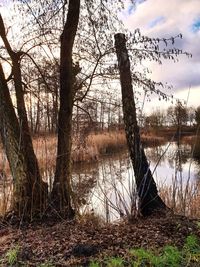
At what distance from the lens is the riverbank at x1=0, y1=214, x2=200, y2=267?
3838 millimetres

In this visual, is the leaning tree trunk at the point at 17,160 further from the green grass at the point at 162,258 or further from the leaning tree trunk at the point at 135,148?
the green grass at the point at 162,258

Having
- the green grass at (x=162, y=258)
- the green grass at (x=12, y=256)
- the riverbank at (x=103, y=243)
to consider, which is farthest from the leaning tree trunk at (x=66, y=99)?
the green grass at (x=162, y=258)

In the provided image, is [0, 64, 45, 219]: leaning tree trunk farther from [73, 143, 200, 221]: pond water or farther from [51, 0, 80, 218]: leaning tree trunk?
[73, 143, 200, 221]: pond water

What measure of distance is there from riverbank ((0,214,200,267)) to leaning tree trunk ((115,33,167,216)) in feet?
0.98

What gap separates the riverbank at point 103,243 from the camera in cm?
384

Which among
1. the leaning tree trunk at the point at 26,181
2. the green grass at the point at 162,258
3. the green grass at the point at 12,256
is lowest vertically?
the green grass at the point at 12,256

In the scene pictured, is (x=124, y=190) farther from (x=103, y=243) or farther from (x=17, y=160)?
(x=103, y=243)

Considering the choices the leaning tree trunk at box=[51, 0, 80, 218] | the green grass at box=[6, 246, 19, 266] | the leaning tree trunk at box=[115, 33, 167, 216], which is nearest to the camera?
the green grass at box=[6, 246, 19, 266]

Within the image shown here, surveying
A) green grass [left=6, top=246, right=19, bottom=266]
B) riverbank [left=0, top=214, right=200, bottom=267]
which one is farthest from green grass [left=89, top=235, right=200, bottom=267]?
green grass [left=6, top=246, right=19, bottom=266]

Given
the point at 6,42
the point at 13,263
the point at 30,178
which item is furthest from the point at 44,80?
the point at 13,263

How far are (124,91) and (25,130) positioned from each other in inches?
71.5

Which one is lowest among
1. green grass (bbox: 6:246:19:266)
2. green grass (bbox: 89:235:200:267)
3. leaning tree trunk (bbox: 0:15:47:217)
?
green grass (bbox: 6:246:19:266)

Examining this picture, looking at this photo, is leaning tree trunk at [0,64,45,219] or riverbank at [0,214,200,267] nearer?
riverbank at [0,214,200,267]

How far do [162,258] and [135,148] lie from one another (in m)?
2.59
